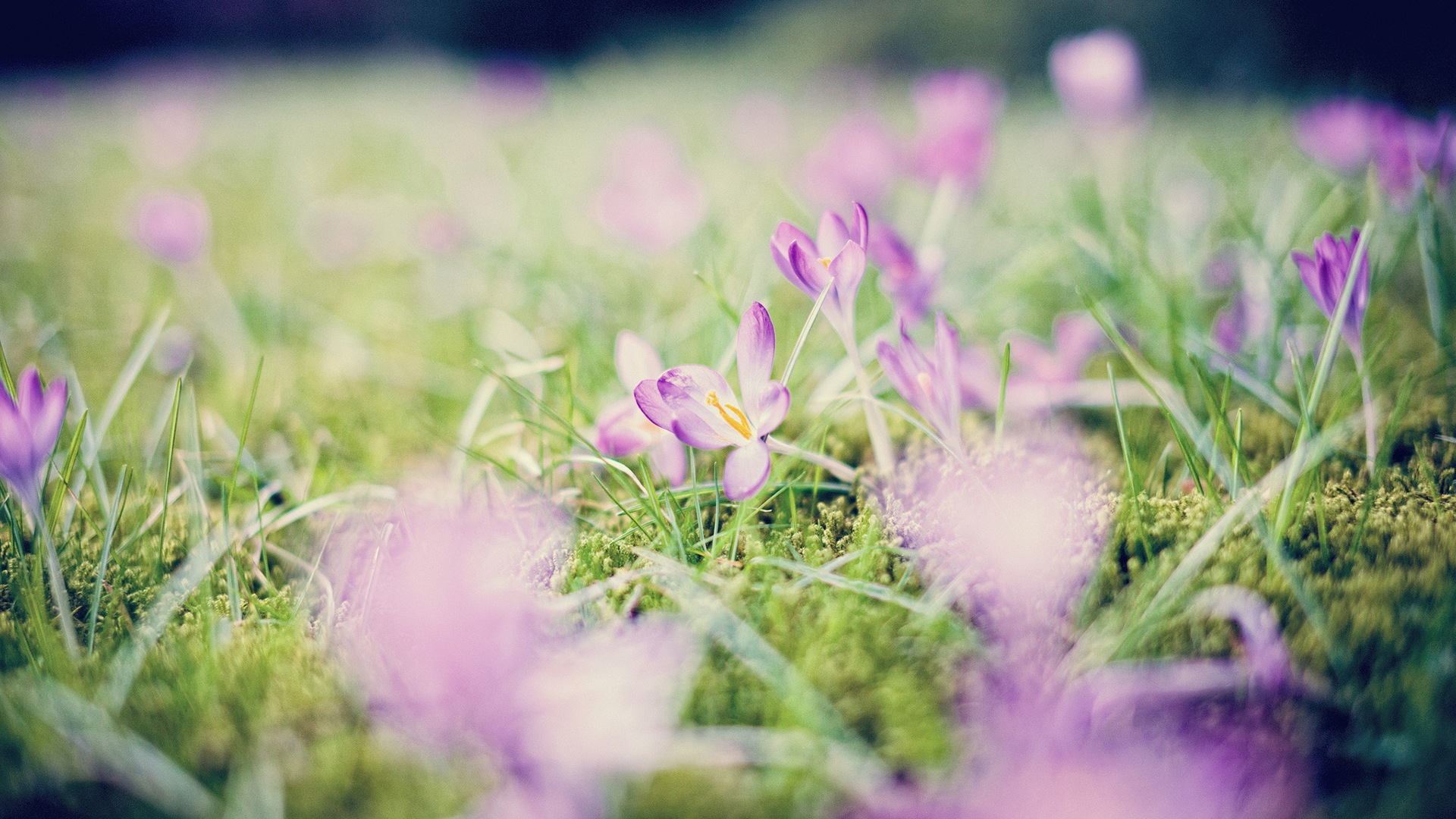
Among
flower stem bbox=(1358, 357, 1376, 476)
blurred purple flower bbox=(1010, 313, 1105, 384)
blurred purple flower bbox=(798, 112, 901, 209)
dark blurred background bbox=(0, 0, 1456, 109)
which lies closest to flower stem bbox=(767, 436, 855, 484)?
blurred purple flower bbox=(1010, 313, 1105, 384)

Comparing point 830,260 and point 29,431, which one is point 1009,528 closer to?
point 830,260

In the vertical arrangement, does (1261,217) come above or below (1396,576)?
above

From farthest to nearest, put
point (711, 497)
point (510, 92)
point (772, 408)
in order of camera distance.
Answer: point (510, 92)
point (711, 497)
point (772, 408)

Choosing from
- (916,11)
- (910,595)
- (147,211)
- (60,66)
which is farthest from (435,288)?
(60,66)

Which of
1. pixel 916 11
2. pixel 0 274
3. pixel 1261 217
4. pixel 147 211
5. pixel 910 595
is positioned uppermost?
pixel 916 11

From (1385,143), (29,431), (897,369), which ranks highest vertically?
(1385,143)

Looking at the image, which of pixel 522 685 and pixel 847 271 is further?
pixel 847 271

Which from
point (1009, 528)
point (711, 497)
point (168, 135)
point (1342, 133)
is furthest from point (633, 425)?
point (168, 135)

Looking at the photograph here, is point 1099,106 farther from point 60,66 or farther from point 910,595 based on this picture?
point 60,66
